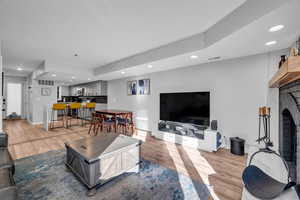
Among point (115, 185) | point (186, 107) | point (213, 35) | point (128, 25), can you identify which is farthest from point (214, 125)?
point (128, 25)

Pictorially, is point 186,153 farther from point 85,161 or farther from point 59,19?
point 59,19

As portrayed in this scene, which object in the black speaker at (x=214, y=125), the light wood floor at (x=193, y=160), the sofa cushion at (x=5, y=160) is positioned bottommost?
the light wood floor at (x=193, y=160)

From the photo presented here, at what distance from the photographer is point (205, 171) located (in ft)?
7.28

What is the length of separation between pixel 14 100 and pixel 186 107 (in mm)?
9281

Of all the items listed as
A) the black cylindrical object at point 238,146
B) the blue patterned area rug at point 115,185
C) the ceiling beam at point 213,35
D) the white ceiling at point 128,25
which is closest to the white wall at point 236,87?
the black cylindrical object at point 238,146

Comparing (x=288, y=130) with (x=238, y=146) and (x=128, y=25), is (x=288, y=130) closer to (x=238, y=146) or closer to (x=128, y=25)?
(x=238, y=146)

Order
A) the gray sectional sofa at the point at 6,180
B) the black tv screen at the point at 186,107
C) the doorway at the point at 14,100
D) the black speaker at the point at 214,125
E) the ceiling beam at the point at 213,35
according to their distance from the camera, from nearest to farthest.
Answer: the gray sectional sofa at the point at 6,180, the ceiling beam at the point at 213,35, the black speaker at the point at 214,125, the black tv screen at the point at 186,107, the doorway at the point at 14,100

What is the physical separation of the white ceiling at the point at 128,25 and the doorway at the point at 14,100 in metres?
5.73

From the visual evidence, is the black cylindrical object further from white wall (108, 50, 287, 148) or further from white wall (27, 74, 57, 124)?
white wall (27, 74, 57, 124)

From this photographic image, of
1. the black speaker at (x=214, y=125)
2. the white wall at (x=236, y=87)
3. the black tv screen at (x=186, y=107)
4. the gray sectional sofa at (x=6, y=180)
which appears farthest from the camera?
the black tv screen at (x=186, y=107)

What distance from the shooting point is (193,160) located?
2615 mm

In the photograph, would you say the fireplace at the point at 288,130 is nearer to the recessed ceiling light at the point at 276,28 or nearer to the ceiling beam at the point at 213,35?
the recessed ceiling light at the point at 276,28

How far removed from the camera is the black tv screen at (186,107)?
3240mm

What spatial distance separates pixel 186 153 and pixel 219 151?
2.55 ft
